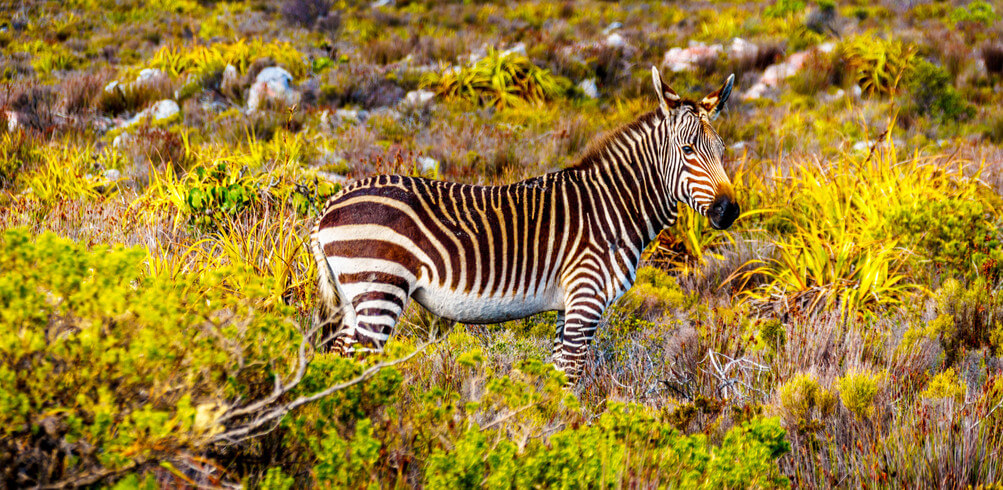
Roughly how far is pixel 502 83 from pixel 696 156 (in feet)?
25.2

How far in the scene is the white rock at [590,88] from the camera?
38.3 feet

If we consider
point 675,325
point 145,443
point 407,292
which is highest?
point 145,443

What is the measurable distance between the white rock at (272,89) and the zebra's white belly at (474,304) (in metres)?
7.71

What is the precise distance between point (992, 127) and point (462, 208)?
9981 millimetres

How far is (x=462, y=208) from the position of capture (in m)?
3.52

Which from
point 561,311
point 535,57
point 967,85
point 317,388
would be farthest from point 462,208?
point 967,85

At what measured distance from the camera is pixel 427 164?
7719mm

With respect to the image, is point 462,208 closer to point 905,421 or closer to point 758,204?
point 905,421

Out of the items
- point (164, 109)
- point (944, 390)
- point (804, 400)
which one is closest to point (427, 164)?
point (164, 109)

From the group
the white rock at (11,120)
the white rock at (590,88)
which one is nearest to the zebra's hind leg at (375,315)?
the white rock at (11,120)

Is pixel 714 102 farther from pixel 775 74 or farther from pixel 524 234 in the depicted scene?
pixel 775 74

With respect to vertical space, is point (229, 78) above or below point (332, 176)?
above

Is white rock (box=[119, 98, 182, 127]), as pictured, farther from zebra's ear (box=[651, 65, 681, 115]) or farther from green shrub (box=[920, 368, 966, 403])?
green shrub (box=[920, 368, 966, 403])

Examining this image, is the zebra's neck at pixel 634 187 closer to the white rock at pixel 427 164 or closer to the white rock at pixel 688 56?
the white rock at pixel 427 164
